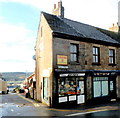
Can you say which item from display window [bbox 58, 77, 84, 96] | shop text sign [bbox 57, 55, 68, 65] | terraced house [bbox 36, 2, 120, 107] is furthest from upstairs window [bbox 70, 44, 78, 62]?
display window [bbox 58, 77, 84, 96]

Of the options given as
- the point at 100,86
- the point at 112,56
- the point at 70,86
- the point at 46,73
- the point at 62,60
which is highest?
the point at 112,56

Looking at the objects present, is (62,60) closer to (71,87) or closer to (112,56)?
(71,87)

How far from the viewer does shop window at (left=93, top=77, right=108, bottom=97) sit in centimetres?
1513

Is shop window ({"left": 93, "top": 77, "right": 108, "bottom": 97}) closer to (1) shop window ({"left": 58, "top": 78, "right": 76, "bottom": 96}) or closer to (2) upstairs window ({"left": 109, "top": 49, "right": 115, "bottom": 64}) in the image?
(2) upstairs window ({"left": 109, "top": 49, "right": 115, "bottom": 64})

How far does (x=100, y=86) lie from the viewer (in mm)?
15586

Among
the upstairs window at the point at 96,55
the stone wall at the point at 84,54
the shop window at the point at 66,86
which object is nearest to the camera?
the shop window at the point at 66,86

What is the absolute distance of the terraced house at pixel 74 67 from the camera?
12703 millimetres

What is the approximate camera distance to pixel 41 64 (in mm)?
15531

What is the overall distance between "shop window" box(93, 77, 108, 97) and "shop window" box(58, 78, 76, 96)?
2847 mm

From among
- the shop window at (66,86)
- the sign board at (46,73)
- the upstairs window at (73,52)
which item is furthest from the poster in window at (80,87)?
the sign board at (46,73)

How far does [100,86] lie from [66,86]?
4662 millimetres

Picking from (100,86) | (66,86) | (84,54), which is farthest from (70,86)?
(100,86)

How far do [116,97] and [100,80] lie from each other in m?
3.36

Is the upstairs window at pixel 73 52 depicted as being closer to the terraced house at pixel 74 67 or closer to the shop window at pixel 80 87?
the terraced house at pixel 74 67
